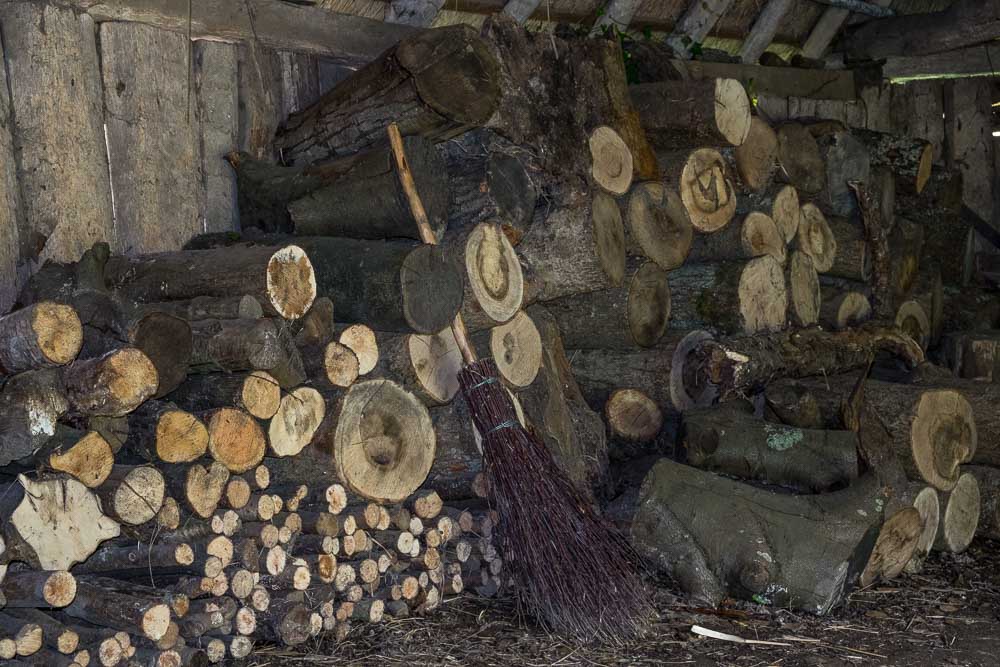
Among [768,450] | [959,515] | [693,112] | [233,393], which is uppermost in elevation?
[693,112]

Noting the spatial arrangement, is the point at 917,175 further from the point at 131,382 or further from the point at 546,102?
the point at 131,382

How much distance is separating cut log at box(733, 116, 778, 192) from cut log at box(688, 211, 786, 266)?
0.75 ft

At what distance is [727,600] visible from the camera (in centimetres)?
428

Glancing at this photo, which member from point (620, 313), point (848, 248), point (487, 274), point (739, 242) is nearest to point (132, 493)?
point (487, 274)

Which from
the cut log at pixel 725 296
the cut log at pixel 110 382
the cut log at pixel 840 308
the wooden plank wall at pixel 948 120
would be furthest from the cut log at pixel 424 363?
the wooden plank wall at pixel 948 120

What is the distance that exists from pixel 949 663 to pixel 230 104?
3.87 metres

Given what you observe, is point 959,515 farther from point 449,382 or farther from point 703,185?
point 449,382

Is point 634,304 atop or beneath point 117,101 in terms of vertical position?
beneath

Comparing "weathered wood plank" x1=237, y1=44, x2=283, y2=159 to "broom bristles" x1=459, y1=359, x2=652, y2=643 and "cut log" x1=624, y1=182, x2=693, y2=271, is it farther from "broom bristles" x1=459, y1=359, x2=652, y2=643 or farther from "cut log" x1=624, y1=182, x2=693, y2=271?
"cut log" x1=624, y1=182, x2=693, y2=271

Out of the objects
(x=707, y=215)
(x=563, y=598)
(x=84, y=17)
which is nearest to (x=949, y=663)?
(x=563, y=598)

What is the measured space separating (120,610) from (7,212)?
1754mm

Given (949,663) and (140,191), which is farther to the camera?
(140,191)

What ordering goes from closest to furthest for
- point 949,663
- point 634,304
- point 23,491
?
point 23,491, point 949,663, point 634,304

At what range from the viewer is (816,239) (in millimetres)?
6766
